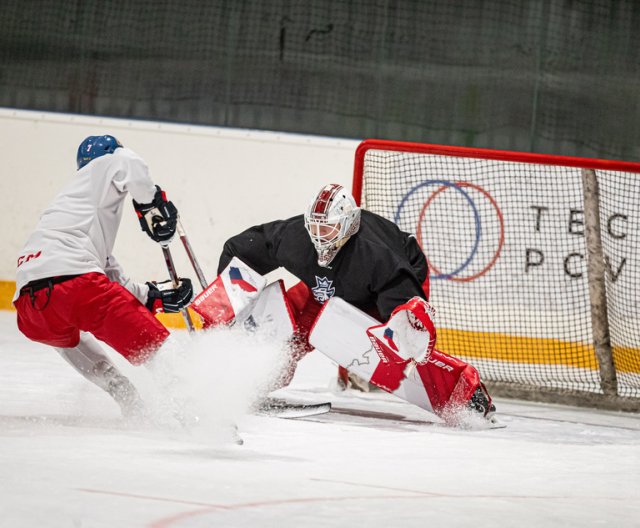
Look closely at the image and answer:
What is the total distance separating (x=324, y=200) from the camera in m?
3.86

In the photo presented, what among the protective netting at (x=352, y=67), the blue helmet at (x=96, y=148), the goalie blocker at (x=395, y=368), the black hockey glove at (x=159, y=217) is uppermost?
the protective netting at (x=352, y=67)

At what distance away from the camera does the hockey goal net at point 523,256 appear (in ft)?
17.0

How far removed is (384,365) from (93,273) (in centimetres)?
113

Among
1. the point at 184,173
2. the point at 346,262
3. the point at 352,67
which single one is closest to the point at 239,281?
the point at 346,262

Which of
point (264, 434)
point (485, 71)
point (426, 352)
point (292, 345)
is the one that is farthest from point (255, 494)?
point (485, 71)

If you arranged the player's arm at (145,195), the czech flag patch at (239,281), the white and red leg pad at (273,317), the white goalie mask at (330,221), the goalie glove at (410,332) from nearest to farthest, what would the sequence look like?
the player's arm at (145,195)
the goalie glove at (410,332)
the white goalie mask at (330,221)
the czech flag patch at (239,281)
the white and red leg pad at (273,317)

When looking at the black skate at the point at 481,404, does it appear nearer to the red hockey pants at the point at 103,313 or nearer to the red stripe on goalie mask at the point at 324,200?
the red stripe on goalie mask at the point at 324,200

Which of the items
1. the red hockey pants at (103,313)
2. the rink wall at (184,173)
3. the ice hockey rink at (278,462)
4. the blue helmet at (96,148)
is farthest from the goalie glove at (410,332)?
the rink wall at (184,173)

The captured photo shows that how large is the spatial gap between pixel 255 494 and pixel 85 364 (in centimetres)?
134

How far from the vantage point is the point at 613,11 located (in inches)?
253

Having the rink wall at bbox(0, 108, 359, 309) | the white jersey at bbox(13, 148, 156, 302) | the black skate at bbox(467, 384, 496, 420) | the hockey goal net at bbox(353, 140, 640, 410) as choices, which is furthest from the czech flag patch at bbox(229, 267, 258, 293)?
the rink wall at bbox(0, 108, 359, 309)

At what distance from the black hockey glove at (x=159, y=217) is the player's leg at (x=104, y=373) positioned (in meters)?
0.41

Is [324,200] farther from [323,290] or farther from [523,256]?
[523,256]

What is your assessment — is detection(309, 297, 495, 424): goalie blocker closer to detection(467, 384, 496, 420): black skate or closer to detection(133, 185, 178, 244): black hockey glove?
detection(467, 384, 496, 420): black skate
